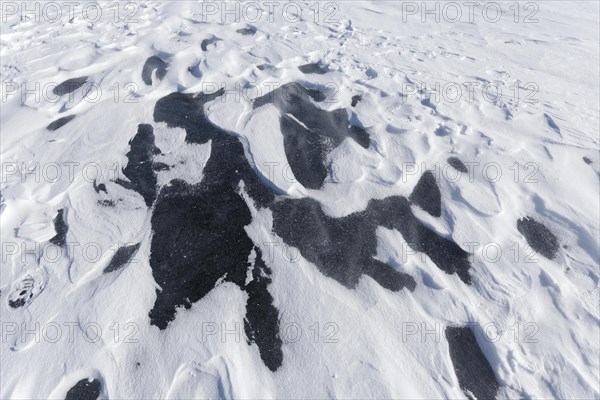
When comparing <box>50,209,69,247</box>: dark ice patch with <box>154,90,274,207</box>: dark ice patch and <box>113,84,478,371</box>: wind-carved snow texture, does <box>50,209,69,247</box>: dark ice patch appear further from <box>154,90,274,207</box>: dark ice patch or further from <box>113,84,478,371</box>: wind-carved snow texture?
<box>154,90,274,207</box>: dark ice patch

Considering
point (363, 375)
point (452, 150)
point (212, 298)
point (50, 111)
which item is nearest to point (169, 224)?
point (212, 298)

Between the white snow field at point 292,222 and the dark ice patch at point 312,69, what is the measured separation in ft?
0.06

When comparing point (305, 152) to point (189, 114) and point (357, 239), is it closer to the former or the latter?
point (357, 239)

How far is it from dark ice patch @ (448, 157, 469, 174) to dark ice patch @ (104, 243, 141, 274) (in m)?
2.16

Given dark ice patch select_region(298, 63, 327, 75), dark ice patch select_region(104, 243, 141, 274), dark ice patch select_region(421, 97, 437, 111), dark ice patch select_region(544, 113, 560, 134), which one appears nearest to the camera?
dark ice patch select_region(104, 243, 141, 274)

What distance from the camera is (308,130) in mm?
3049

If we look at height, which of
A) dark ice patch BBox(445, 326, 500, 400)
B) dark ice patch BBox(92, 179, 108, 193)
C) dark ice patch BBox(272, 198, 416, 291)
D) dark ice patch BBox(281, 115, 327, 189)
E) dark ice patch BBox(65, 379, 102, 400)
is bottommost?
dark ice patch BBox(65, 379, 102, 400)

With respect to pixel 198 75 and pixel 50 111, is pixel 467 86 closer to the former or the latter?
pixel 198 75

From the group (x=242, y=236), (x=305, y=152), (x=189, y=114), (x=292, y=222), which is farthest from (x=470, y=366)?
(x=189, y=114)

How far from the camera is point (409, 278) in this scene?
216 cm

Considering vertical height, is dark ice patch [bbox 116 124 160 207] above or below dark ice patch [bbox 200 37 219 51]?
below

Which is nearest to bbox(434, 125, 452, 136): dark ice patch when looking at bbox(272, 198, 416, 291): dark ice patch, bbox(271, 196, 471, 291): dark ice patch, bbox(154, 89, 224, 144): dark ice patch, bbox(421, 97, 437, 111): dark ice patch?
bbox(421, 97, 437, 111): dark ice patch

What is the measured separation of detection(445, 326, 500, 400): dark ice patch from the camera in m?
1.79

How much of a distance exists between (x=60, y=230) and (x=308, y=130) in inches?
72.0
